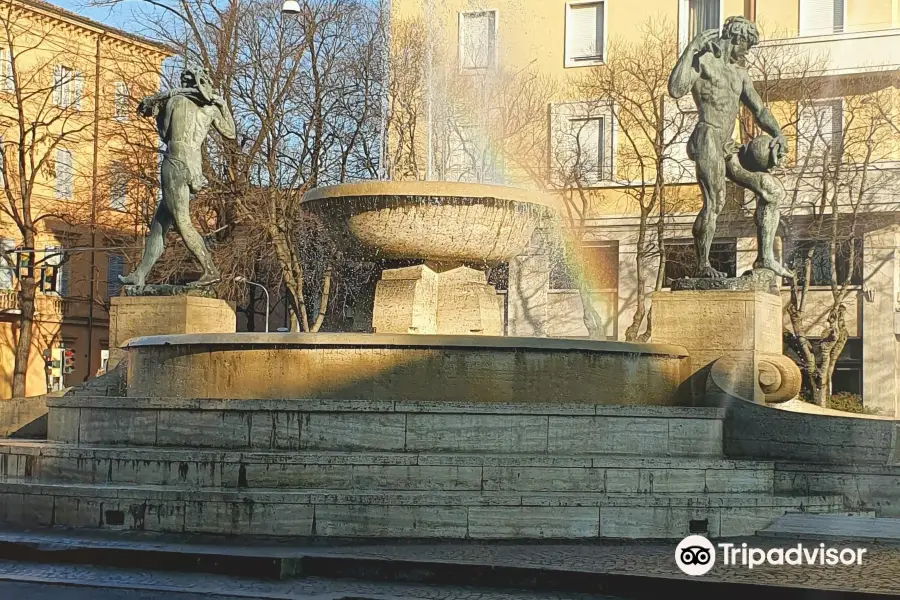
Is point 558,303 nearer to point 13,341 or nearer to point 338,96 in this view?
point 338,96

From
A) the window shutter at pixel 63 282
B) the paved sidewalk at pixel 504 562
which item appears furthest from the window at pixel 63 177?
the paved sidewalk at pixel 504 562

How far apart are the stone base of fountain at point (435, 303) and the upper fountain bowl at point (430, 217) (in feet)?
0.82

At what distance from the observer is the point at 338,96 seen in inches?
1257

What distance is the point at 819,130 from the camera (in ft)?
101

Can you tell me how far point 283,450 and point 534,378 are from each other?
2.66m

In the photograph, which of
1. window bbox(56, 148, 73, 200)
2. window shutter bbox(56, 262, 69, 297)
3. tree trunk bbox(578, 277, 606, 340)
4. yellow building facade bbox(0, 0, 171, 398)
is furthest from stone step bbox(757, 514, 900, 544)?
window shutter bbox(56, 262, 69, 297)

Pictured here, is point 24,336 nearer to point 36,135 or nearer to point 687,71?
point 36,135

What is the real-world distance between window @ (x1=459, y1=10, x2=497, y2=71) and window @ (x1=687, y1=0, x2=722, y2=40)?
23.4ft

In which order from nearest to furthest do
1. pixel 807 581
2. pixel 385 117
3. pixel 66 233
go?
1. pixel 807 581
2. pixel 385 117
3. pixel 66 233

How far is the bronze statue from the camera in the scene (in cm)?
1540

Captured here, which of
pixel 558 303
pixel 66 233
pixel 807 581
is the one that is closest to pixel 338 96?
pixel 558 303

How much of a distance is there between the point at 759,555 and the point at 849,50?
1033 inches

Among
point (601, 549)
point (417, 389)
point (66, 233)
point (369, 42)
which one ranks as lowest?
point (601, 549)

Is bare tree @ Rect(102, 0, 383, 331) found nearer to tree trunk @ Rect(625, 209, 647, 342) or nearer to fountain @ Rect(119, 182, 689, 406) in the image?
tree trunk @ Rect(625, 209, 647, 342)
